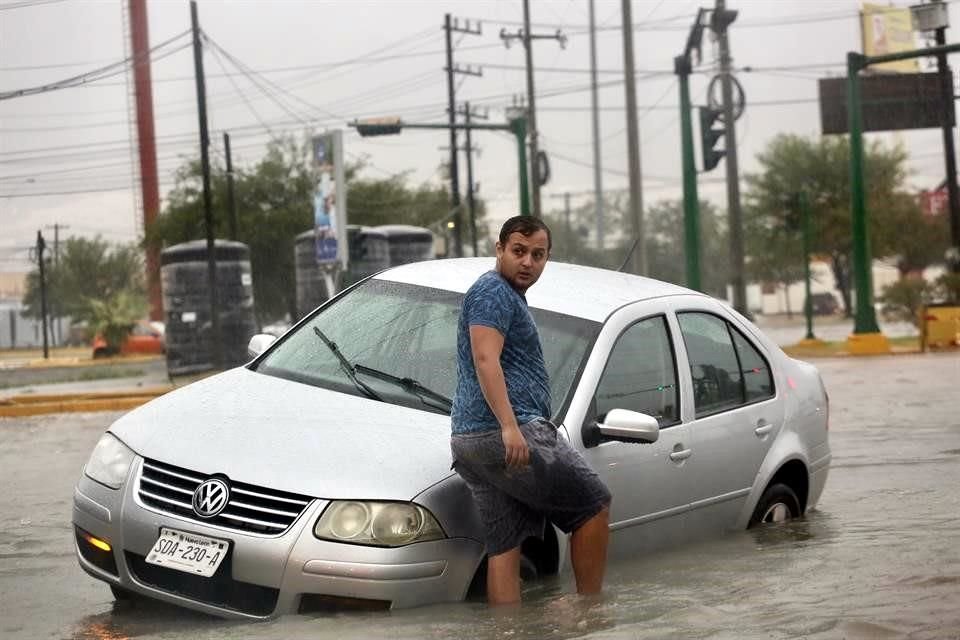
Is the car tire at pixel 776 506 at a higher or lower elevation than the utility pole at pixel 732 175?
lower

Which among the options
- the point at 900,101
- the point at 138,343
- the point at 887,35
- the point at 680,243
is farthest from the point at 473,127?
the point at 680,243

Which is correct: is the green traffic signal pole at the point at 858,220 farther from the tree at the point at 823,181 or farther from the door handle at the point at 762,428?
the tree at the point at 823,181

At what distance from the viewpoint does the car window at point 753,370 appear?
24.1 ft

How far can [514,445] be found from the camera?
5.28 metres

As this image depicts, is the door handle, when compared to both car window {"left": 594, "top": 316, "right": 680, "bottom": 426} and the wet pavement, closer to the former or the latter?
the wet pavement

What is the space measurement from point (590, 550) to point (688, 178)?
1020 inches

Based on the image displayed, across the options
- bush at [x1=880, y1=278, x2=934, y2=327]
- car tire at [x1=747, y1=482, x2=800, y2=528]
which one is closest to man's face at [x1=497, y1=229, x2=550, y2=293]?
car tire at [x1=747, y1=482, x2=800, y2=528]

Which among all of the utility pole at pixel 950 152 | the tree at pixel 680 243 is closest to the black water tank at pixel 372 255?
the utility pole at pixel 950 152

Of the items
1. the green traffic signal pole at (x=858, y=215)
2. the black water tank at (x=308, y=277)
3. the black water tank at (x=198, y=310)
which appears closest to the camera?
the green traffic signal pole at (x=858, y=215)

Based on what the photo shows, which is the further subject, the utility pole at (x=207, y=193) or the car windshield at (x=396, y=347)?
the utility pole at (x=207, y=193)

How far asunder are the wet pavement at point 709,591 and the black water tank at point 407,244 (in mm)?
29378

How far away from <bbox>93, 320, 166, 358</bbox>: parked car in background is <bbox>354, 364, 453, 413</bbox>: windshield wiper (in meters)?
51.0

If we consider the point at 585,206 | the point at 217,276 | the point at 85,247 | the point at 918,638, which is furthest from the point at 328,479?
the point at 585,206

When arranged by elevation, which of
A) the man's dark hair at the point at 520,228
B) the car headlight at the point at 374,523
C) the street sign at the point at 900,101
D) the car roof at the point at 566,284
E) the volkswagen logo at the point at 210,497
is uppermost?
the street sign at the point at 900,101
